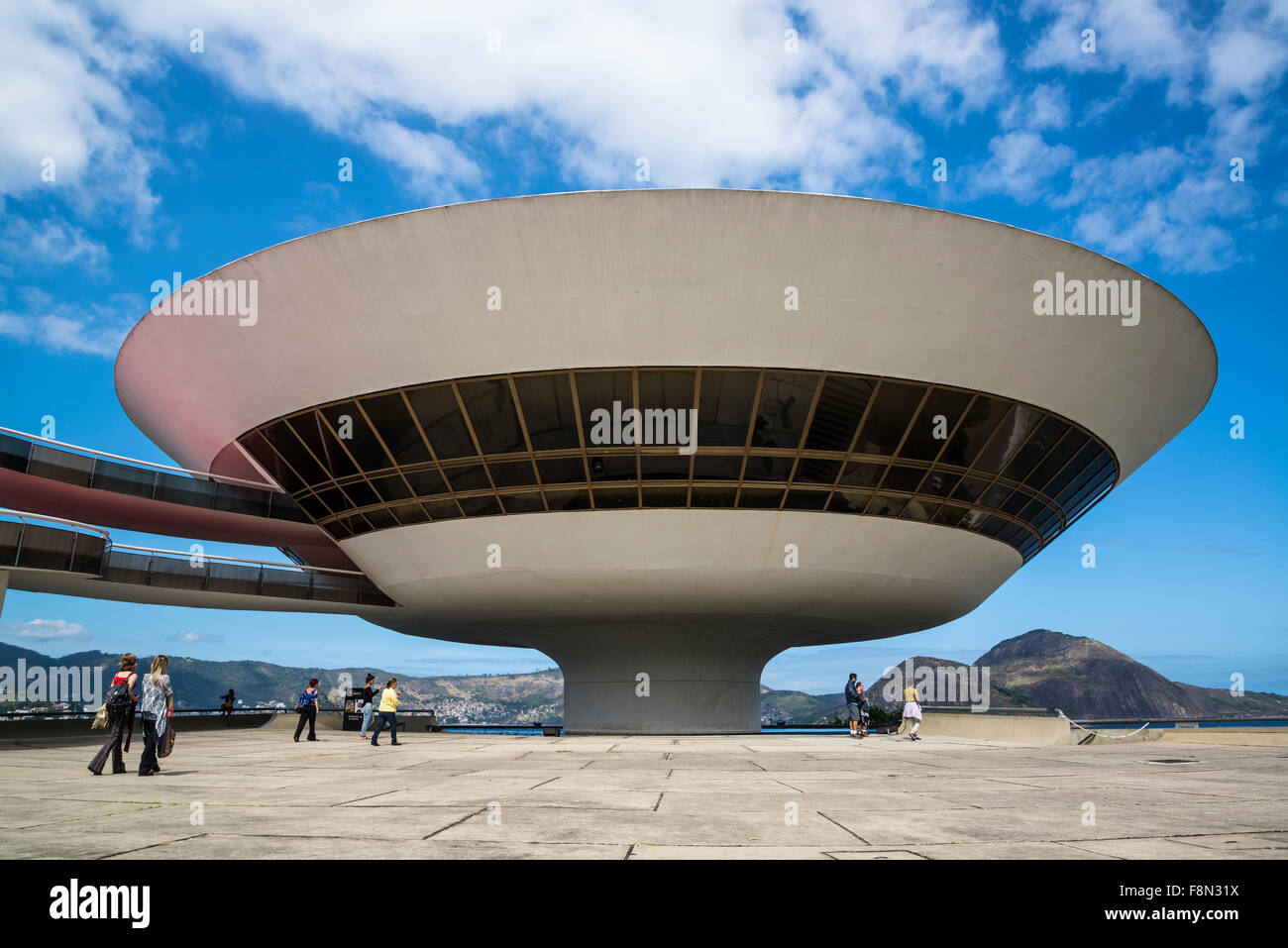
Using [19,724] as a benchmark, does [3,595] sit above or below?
above

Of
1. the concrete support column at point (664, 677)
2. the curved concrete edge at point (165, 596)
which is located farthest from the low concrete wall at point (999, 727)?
the curved concrete edge at point (165, 596)

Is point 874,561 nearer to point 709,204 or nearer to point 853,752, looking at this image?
point 853,752

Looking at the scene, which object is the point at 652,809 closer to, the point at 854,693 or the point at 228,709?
the point at 854,693

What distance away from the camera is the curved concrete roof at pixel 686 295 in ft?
52.6

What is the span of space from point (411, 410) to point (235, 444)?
8.44 meters

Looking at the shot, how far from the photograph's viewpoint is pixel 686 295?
54.0ft

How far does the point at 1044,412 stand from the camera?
19.3 metres

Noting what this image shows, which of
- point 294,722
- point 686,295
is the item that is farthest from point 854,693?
point 294,722

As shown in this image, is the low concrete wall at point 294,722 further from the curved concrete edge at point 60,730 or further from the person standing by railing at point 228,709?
the curved concrete edge at point 60,730

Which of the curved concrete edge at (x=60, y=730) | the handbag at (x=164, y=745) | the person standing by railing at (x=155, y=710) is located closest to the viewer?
the person standing by railing at (x=155, y=710)

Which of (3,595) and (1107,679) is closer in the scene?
(3,595)

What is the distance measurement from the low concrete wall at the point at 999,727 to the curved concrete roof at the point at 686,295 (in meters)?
7.47

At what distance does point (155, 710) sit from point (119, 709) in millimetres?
437

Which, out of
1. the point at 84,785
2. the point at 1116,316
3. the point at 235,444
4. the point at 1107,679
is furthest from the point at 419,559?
the point at 1107,679
